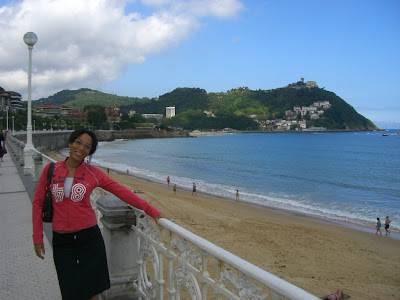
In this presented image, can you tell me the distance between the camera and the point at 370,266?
1162 cm

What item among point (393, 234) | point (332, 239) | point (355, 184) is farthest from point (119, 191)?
point (355, 184)

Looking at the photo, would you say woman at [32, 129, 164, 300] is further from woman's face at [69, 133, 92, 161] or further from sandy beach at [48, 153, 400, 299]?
sandy beach at [48, 153, 400, 299]

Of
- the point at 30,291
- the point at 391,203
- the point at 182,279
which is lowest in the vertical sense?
the point at 391,203

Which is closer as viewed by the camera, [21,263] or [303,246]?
[21,263]

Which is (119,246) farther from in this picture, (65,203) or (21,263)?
(21,263)

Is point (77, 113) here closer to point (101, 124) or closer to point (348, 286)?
point (101, 124)

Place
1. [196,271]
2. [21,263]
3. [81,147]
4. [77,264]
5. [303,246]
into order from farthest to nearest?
[303,246] → [21,263] → [81,147] → [77,264] → [196,271]

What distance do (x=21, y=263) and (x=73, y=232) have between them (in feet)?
8.17

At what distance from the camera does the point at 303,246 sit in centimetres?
1315

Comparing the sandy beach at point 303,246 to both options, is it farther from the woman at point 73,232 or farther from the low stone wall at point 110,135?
the low stone wall at point 110,135

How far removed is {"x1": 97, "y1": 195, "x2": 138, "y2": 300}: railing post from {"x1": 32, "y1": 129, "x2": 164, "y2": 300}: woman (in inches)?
23.0

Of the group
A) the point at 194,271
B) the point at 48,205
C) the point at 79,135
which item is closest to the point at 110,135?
the point at 79,135

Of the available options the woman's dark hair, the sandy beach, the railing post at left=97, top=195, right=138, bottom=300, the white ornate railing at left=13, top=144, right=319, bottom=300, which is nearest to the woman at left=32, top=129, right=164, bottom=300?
the woman's dark hair

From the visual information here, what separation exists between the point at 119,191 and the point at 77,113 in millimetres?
149122
